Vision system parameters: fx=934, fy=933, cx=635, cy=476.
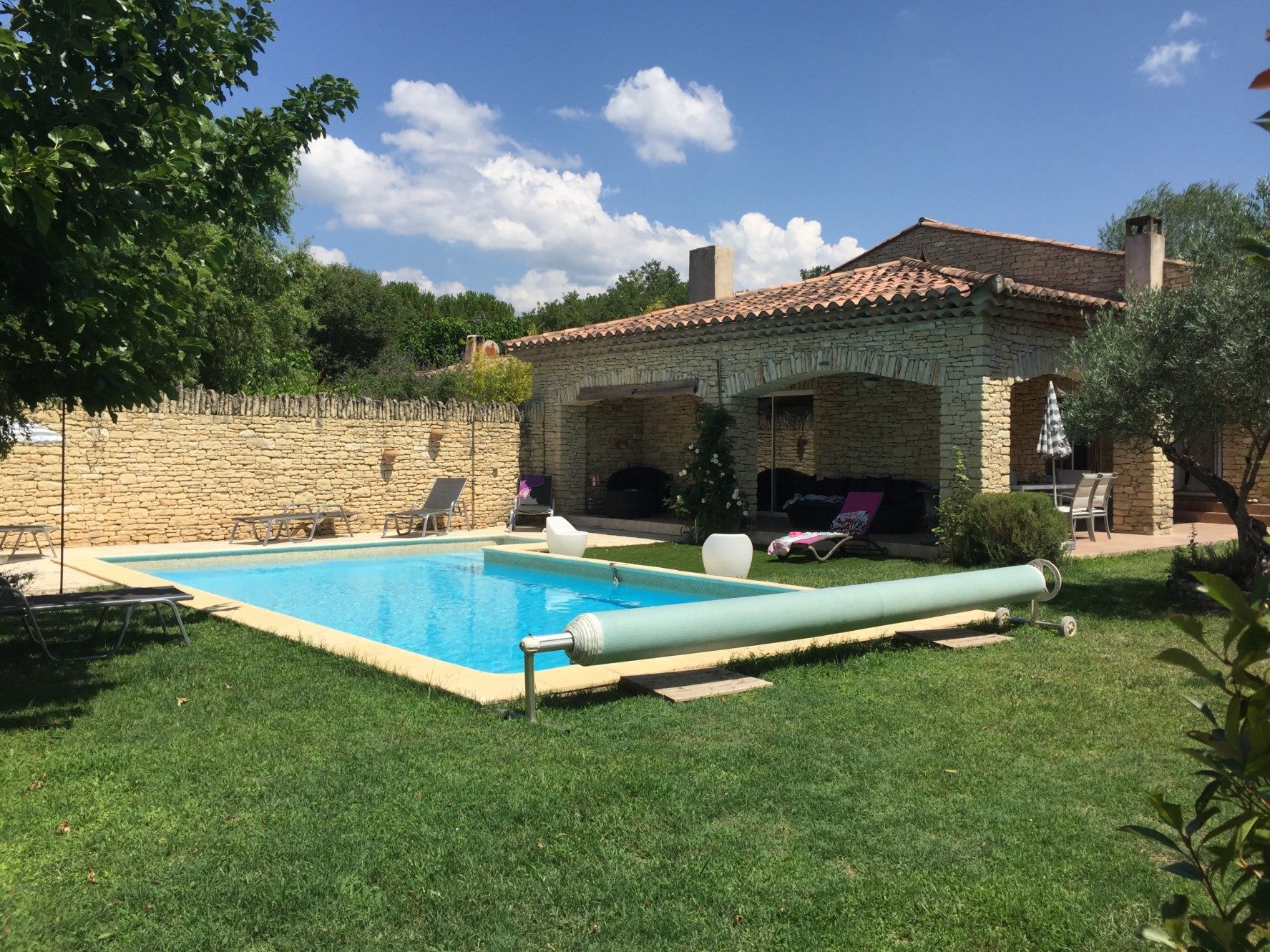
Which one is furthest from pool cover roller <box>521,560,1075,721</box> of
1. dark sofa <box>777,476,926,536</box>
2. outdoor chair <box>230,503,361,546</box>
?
outdoor chair <box>230,503,361,546</box>

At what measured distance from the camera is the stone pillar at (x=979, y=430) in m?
11.8

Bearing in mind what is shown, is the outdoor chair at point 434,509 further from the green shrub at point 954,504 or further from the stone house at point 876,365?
the green shrub at point 954,504

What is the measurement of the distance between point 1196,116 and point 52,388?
12.2 meters

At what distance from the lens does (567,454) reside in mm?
18656

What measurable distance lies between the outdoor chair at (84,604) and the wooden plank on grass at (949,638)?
5.36m

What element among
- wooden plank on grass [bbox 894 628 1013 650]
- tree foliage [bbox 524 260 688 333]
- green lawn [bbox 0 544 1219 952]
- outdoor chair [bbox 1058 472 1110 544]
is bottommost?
green lawn [bbox 0 544 1219 952]

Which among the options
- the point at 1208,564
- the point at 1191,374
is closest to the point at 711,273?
the point at 1191,374

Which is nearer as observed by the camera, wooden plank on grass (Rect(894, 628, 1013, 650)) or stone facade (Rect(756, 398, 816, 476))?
wooden plank on grass (Rect(894, 628, 1013, 650))

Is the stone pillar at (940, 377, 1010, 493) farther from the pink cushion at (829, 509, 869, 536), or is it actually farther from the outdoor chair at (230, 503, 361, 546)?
the outdoor chair at (230, 503, 361, 546)

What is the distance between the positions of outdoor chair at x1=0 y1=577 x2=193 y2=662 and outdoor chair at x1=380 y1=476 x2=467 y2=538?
29.7 ft

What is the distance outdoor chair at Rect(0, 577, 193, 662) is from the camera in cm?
621

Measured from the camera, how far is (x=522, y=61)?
14281 millimetres

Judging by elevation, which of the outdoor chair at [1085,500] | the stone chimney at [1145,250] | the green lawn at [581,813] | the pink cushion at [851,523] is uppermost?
the stone chimney at [1145,250]

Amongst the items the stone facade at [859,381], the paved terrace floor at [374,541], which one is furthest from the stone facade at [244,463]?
the stone facade at [859,381]
